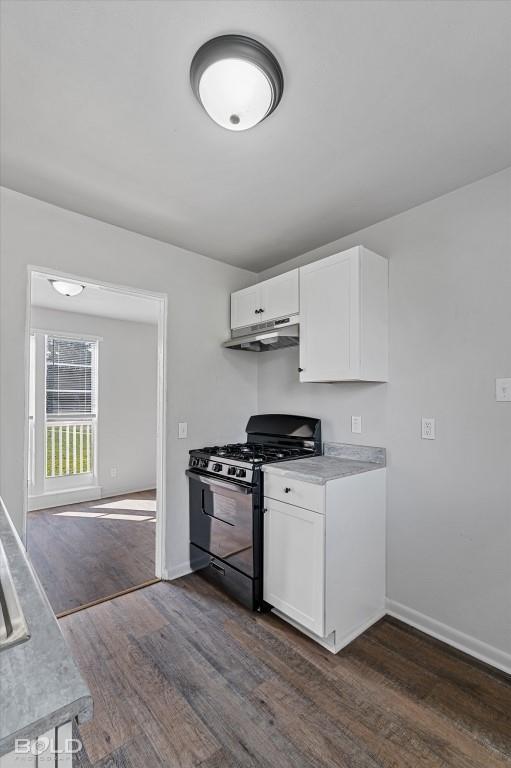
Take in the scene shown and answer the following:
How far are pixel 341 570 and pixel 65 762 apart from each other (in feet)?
5.83

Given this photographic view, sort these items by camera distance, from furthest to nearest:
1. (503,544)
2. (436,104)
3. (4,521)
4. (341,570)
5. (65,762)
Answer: (341,570) → (503,544) → (436,104) → (4,521) → (65,762)

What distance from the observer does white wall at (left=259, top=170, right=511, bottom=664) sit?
6.36 feet

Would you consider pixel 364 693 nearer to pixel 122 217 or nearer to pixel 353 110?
pixel 353 110

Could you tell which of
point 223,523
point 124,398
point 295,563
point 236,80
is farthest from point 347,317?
point 124,398

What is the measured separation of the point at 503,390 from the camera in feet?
6.27

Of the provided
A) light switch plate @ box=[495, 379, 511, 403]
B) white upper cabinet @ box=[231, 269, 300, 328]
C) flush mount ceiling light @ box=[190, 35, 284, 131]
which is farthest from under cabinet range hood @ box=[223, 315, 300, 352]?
flush mount ceiling light @ box=[190, 35, 284, 131]

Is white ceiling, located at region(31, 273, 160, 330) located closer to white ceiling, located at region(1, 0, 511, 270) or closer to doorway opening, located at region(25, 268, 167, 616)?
doorway opening, located at region(25, 268, 167, 616)

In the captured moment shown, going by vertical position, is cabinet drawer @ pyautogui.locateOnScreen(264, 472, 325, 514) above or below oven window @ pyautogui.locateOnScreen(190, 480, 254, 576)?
above

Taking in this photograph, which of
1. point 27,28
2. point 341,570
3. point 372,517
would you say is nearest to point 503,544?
point 372,517

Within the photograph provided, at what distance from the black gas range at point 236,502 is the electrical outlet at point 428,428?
2.54 ft

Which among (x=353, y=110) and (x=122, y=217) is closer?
(x=353, y=110)

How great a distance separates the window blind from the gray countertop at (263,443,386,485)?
367 centimetres

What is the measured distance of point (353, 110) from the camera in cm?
154

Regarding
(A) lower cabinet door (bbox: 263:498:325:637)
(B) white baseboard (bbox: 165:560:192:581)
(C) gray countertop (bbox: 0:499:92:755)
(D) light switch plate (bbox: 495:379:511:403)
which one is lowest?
(B) white baseboard (bbox: 165:560:192:581)
